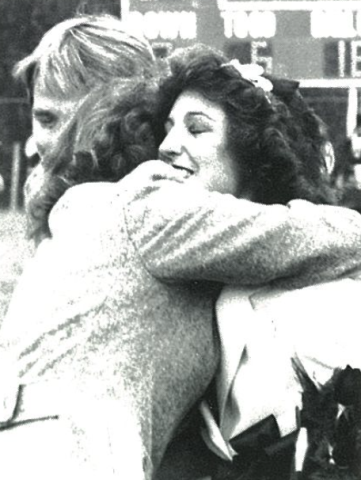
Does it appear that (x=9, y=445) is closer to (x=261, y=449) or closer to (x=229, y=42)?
(x=261, y=449)

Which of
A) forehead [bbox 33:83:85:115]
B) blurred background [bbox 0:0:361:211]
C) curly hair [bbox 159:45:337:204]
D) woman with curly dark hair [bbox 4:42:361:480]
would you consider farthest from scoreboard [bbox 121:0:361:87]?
woman with curly dark hair [bbox 4:42:361:480]

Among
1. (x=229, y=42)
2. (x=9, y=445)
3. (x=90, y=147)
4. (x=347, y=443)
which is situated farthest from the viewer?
(x=229, y=42)

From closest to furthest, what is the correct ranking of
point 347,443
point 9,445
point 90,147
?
1. point 347,443
2. point 9,445
3. point 90,147

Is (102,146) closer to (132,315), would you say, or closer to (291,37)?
(132,315)

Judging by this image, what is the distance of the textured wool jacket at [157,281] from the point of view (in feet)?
10.2

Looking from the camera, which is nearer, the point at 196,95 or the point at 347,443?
the point at 347,443

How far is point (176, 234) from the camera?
3.14 m

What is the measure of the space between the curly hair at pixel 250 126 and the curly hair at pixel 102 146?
3.2 inches

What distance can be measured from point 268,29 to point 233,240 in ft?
7.12

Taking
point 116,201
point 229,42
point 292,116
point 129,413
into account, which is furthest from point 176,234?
point 229,42

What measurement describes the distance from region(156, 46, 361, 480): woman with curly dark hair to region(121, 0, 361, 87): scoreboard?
142 centimetres

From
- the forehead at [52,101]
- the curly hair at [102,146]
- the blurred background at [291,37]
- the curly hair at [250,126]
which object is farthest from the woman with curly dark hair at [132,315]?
the blurred background at [291,37]

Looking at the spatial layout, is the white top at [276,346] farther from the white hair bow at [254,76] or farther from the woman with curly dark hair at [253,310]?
the white hair bow at [254,76]

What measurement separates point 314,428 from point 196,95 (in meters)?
1.15
